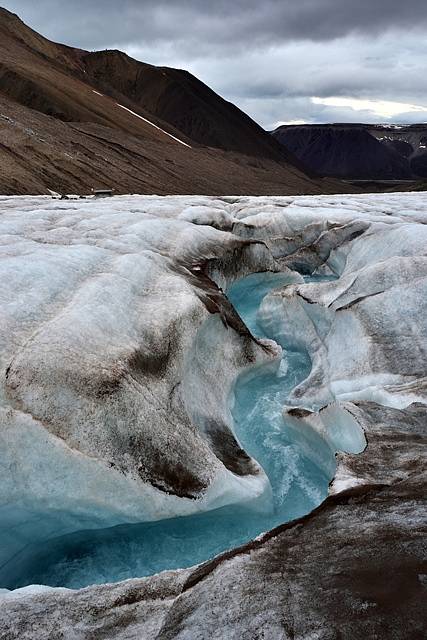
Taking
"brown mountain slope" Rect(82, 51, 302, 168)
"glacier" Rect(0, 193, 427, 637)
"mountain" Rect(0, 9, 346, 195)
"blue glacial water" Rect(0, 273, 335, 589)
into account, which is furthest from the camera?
"brown mountain slope" Rect(82, 51, 302, 168)

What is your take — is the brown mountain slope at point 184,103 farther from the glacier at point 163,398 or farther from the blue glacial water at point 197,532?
the blue glacial water at point 197,532

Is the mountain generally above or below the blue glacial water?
above

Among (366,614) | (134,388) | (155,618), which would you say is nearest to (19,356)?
(134,388)

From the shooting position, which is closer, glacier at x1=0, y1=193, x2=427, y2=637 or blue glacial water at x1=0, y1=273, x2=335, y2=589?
glacier at x1=0, y1=193, x2=427, y2=637

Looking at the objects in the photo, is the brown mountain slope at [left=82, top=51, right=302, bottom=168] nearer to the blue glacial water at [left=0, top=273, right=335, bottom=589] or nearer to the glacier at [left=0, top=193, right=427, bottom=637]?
the glacier at [left=0, top=193, right=427, bottom=637]

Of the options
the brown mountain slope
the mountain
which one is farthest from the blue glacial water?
the brown mountain slope

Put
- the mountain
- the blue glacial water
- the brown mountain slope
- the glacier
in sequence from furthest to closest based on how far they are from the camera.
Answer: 1. the brown mountain slope
2. the mountain
3. the blue glacial water
4. the glacier

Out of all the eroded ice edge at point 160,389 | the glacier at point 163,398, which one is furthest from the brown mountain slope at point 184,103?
the glacier at point 163,398

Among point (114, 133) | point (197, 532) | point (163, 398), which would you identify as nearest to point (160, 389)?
point (163, 398)
